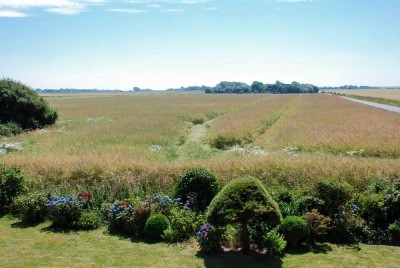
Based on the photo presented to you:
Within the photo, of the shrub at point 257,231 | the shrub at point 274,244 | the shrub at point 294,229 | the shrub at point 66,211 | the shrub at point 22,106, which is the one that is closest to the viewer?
the shrub at point 274,244

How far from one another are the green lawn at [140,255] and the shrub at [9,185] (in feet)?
8.68

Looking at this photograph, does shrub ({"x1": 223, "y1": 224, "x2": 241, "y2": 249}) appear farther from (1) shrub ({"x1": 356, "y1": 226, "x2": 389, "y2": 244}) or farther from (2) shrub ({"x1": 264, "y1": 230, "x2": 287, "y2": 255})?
(1) shrub ({"x1": 356, "y1": 226, "x2": 389, "y2": 244})

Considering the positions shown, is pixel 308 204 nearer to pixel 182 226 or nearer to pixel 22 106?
pixel 182 226

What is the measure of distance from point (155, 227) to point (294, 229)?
3485mm

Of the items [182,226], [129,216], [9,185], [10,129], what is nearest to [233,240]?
[182,226]

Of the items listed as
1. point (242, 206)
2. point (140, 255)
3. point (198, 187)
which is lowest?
point (140, 255)

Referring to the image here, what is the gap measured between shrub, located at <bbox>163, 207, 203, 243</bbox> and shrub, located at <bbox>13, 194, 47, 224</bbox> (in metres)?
4.09

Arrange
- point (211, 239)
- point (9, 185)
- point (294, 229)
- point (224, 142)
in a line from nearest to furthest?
point (211, 239) < point (294, 229) < point (9, 185) < point (224, 142)

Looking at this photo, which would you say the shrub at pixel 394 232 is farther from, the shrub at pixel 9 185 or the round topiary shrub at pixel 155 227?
the shrub at pixel 9 185

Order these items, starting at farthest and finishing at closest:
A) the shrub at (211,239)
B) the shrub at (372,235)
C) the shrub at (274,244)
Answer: the shrub at (372,235) → the shrub at (211,239) → the shrub at (274,244)

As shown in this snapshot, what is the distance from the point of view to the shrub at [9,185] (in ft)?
41.0

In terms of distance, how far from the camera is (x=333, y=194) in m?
10.1

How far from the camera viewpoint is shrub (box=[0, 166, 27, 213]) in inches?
492

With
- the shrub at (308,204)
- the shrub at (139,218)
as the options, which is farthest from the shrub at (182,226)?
the shrub at (308,204)
